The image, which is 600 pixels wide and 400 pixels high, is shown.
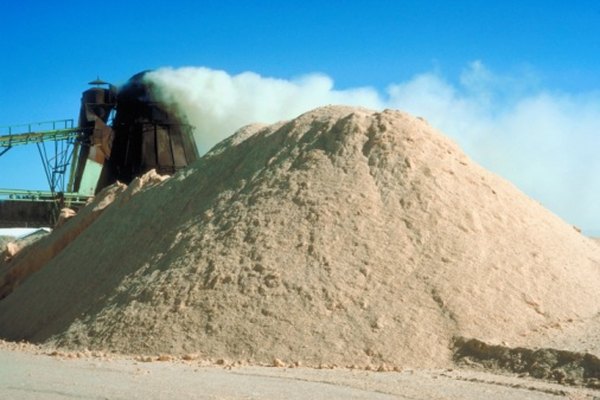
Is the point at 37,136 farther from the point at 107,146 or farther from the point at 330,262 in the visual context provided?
the point at 330,262

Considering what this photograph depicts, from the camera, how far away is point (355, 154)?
14.4 meters

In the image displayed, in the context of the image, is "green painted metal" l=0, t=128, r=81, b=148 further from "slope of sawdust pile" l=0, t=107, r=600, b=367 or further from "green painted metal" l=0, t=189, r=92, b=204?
"slope of sawdust pile" l=0, t=107, r=600, b=367

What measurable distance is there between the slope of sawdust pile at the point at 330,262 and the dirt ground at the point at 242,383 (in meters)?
0.80

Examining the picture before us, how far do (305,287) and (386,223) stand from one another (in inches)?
81.7

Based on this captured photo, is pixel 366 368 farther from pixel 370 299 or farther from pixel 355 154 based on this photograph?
pixel 355 154

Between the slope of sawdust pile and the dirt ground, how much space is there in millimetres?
802

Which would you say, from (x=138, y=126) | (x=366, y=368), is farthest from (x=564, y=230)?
(x=138, y=126)

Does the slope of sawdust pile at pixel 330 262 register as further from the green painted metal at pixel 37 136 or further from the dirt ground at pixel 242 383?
the green painted metal at pixel 37 136

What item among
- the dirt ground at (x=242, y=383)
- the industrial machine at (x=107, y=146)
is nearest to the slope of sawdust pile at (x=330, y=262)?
the dirt ground at (x=242, y=383)

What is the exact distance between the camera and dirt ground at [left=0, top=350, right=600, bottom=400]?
8.18 m

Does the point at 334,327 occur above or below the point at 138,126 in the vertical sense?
below

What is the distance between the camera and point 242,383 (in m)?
8.82

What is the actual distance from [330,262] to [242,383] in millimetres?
3637

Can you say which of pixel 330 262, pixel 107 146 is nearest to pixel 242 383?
pixel 330 262
